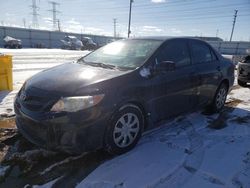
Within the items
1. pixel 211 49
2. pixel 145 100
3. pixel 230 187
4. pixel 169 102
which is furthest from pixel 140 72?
pixel 211 49

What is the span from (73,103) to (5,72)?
14.5ft

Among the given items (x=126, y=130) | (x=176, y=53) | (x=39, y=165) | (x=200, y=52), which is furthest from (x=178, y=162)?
(x=200, y=52)

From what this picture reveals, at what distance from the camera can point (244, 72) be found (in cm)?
908

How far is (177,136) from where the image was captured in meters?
4.32

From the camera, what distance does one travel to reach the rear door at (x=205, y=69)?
16.1 feet

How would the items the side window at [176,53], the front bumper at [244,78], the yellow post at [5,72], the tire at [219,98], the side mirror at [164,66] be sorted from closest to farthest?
the side mirror at [164,66] → the side window at [176,53] → the tire at [219,98] → the yellow post at [5,72] → the front bumper at [244,78]

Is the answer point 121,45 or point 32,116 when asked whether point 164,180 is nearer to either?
point 32,116

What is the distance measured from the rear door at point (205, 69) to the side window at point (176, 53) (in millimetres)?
221

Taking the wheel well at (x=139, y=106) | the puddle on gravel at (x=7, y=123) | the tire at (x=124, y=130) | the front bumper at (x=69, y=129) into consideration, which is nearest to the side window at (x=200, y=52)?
the wheel well at (x=139, y=106)

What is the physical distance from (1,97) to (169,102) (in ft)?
13.3

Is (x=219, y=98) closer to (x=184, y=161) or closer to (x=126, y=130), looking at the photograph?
(x=184, y=161)

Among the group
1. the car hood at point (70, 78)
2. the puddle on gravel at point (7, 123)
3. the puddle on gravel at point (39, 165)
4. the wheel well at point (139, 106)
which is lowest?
the puddle on gravel at point (39, 165)

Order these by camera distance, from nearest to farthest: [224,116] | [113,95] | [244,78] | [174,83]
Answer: [113,95], [174,83], [224,116], [244,78]

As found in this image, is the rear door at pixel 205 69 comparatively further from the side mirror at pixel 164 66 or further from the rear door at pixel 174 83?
the side mirror at pixel 164 66
